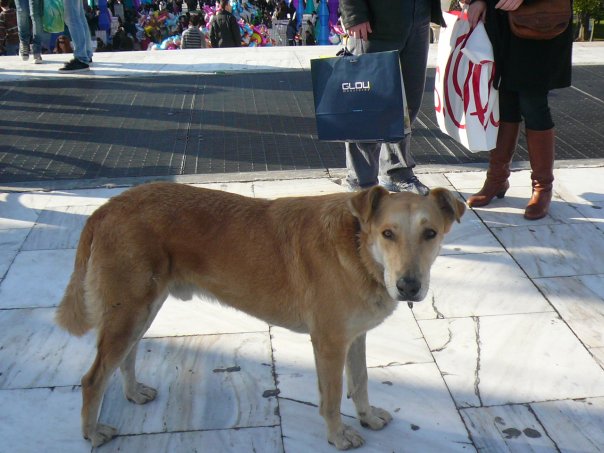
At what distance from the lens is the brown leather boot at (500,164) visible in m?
5.66

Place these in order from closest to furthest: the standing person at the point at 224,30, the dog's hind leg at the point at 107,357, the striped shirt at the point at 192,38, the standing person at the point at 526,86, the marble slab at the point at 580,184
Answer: the dog's hind leg at the point at 107,357 → the standing person at the point at 526,86 → the marble slab at the point at 580,184 → the standing person at the point at 224,30 → the striped shirt at the point at 192,38

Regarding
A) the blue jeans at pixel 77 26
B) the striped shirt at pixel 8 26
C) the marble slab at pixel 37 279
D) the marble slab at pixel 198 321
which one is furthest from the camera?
the striped shirt at pixel 8 26

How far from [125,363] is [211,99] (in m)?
6.35

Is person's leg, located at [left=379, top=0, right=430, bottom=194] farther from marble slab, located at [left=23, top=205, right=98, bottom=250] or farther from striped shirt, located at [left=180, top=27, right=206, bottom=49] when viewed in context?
striped shirt, located at [left=180, top=27, right=206, bottom=49]

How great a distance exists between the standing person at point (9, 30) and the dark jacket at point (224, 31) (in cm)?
408

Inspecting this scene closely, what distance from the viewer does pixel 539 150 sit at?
18.0 ft

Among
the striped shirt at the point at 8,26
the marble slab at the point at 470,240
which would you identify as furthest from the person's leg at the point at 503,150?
the striped shirt at the point at 8,26

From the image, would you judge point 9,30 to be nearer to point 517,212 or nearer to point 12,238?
point 12,238

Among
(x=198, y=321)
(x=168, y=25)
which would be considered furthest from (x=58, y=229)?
(x=168, y=25)

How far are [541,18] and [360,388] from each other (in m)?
3.16

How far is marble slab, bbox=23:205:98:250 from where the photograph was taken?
17.2 ft

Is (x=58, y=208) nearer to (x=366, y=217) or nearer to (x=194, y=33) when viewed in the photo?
(x=366, y=217)

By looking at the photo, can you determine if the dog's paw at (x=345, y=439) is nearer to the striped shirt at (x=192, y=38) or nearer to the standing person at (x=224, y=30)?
the standing person at (x=224, y=30)

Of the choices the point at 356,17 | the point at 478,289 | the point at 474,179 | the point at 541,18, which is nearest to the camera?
the point at 478,289
